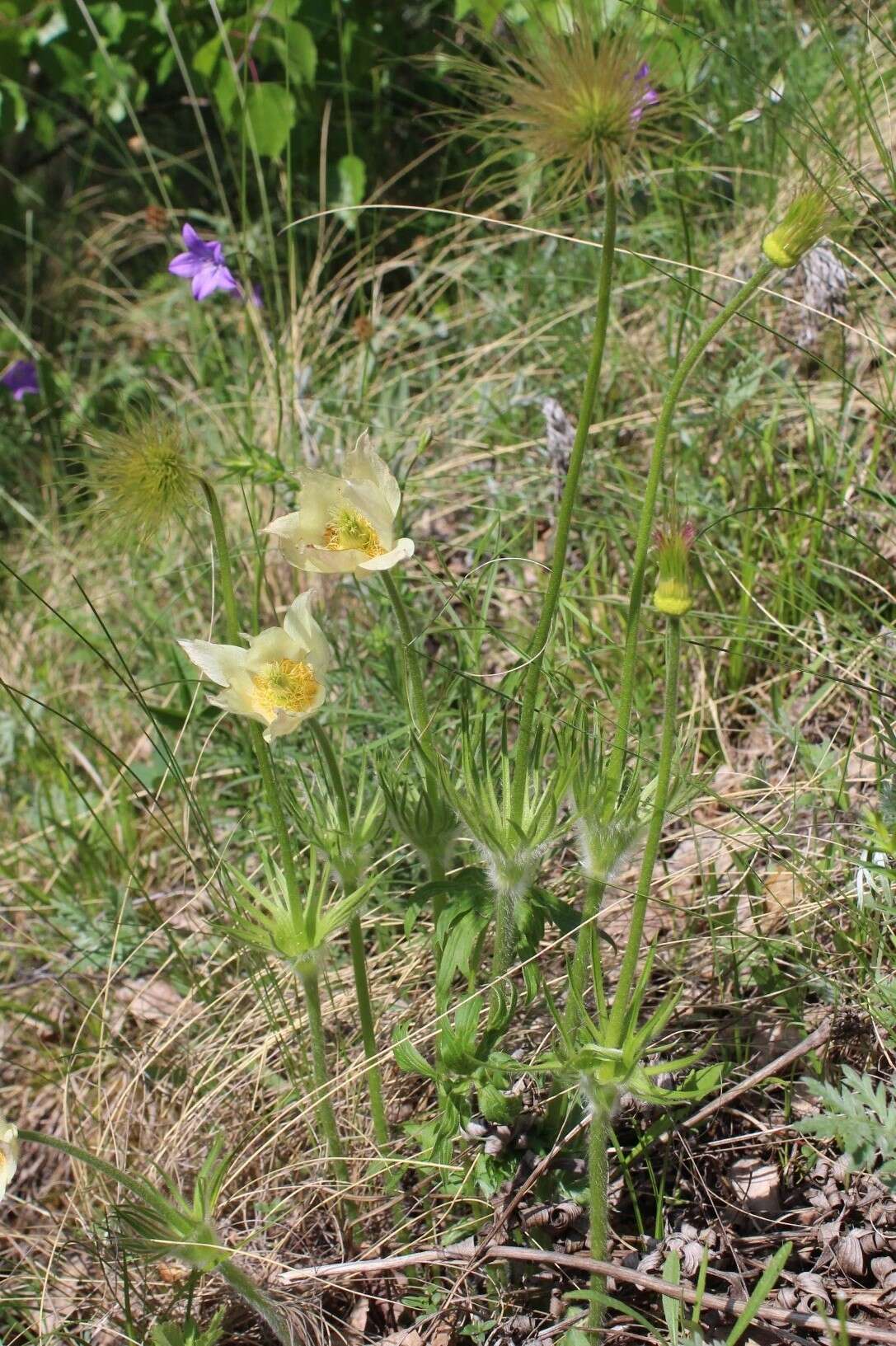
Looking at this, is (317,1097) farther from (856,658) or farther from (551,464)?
(551,464)

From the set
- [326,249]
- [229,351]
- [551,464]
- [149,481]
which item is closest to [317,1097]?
[149,481]

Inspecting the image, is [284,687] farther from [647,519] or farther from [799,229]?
[799,229]

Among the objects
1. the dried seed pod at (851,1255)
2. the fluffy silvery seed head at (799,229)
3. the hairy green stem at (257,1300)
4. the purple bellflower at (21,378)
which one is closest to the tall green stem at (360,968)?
the hairy green stem at (257,1300)

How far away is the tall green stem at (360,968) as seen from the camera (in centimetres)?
138

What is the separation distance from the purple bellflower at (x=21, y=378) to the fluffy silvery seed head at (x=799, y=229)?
2925mm

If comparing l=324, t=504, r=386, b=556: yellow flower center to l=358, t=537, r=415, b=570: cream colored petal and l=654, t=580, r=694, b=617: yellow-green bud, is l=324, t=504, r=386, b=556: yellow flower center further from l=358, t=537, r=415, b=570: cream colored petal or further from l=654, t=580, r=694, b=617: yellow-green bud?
l=654, t=580, r=694, b=617: yellow-green bud

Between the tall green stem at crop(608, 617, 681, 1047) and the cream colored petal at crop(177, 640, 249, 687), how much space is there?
490mm

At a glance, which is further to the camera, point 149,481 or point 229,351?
point 229,351

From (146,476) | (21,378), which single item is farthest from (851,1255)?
(21,378)

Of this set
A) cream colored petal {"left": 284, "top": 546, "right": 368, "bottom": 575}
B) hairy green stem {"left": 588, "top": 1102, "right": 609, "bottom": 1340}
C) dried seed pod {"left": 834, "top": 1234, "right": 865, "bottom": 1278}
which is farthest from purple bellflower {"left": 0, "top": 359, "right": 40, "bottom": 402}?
dried seed pod {"left": 834, "top": 1234, "right": 865, "bottom": 1278}

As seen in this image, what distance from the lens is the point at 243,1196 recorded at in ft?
5.43

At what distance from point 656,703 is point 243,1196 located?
104cm

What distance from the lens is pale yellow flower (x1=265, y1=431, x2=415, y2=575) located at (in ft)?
4.21

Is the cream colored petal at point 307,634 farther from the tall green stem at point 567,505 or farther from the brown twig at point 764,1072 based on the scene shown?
the brown twig at point 764,1072
